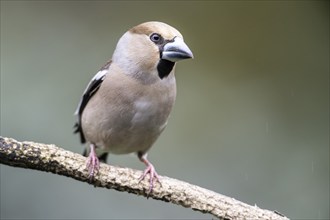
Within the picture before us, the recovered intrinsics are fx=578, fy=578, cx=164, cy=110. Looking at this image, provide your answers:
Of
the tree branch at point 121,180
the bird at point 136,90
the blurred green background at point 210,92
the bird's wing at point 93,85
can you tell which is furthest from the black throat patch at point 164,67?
the blurred green background at point 210,92

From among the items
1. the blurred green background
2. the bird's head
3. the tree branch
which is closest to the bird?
the bird's head

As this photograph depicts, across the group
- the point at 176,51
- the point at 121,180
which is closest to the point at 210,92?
the point at 176,51

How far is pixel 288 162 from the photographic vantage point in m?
4.22

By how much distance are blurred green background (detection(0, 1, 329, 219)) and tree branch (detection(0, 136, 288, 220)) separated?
1353 mm

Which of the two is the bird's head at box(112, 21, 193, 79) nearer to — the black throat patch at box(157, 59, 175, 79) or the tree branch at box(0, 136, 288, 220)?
the black throat patch at box(157, 59, 175, 79)

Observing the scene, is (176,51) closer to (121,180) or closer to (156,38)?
(156,38)

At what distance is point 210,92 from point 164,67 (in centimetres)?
141

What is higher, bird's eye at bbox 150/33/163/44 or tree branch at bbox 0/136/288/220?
bird's eye at bbox 150/33/163/44

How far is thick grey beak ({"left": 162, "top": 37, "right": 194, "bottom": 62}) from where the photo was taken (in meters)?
2.62

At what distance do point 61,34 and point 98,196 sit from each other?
1.21m

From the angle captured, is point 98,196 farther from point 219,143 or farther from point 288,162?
point 288,162

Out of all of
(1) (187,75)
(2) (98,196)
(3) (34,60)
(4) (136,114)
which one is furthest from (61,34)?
(4) (136,114)

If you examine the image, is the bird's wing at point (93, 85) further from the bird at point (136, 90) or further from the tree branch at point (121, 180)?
the tree branch at point (121, 180)

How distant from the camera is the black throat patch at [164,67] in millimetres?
2793
